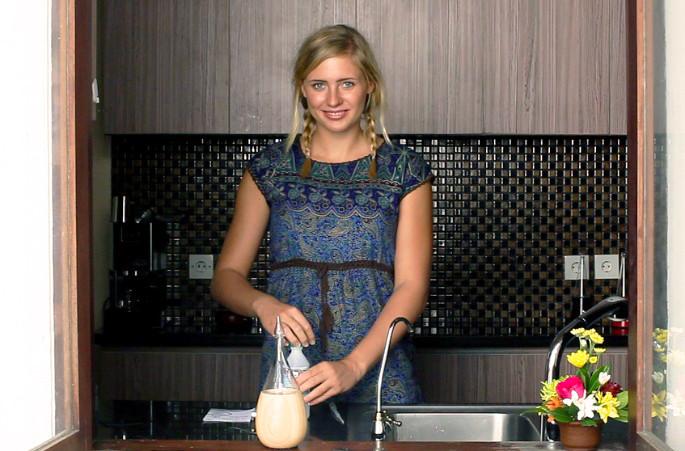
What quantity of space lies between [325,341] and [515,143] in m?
1.77

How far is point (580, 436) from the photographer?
5.67ft

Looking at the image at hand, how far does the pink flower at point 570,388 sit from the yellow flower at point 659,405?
17 cm

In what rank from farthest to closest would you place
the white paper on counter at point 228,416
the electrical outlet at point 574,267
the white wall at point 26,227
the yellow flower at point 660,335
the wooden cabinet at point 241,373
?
the electrical outlet at point 574,267 → the wooden cabinet at point 241,373 → the white paper on counter at point 228,416 → the yellow flower at point 660,335 → the white wall at point 26,227

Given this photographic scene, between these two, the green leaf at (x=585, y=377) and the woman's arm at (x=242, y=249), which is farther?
the woman's arm at (x=242, y=249)

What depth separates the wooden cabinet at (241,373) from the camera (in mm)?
3508

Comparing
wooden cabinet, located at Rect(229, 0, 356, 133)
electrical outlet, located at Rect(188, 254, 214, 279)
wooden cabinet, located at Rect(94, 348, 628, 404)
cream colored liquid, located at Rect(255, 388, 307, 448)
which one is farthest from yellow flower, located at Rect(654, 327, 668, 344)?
electrical outlet, located at Rect(188, 254, 214, 279)

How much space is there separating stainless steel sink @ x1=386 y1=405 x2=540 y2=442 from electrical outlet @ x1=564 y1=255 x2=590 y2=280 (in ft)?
5.85

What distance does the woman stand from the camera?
92.3 inches

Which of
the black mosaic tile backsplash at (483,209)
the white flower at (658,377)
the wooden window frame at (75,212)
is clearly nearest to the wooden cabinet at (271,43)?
the black mosaic tile backsplash at (483,209)

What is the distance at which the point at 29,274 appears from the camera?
1431 mm

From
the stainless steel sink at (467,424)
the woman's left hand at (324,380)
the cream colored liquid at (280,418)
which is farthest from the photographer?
the stainless steel sink at (467,424)

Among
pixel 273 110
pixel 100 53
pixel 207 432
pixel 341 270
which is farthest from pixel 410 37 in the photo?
pixel 207 432

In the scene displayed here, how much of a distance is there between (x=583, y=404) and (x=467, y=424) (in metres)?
0.51

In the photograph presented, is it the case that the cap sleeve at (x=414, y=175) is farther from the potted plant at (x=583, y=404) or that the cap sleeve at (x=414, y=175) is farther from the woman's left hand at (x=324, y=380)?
the potted plant at (x=583, y=404)
